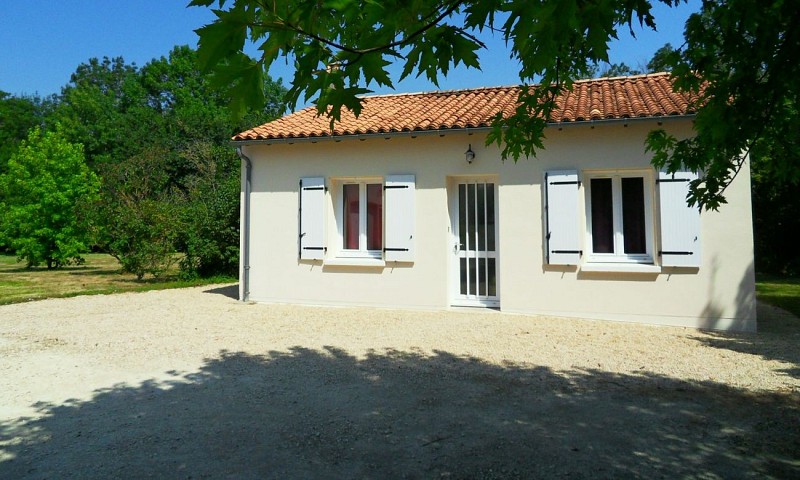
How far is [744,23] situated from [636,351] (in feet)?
12.2

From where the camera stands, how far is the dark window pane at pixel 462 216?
8.42 m

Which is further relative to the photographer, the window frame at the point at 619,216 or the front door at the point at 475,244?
the front door at the point at 475,244

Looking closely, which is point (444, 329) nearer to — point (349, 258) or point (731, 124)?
point (349, 258)

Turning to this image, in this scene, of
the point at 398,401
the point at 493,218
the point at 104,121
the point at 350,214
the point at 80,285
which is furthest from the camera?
the point at 104,121

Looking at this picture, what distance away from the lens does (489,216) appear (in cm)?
833

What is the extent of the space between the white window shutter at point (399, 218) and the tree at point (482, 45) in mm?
5096

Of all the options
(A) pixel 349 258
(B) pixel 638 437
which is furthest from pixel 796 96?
(A) pixel 349 258

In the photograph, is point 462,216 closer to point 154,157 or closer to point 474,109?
point 474,109

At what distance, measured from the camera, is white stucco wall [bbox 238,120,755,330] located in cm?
690

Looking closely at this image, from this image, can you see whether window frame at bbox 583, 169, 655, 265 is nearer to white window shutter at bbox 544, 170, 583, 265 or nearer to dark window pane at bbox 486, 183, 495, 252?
white window shutter at bbox 544, 170, 583, 265

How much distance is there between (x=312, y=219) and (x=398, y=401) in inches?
211

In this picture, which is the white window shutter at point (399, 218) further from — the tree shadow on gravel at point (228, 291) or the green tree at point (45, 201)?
the green tree at point (45, 201)

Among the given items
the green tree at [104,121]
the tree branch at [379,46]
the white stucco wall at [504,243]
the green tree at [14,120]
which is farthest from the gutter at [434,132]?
the green tree at [14,120]

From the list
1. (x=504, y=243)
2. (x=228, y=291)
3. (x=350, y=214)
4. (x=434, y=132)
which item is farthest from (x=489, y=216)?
(x=228, y=291)
